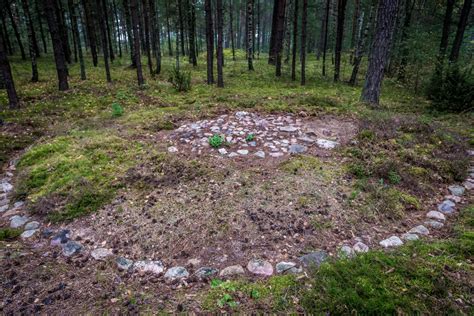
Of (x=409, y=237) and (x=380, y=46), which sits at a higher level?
(x=380, y=46)

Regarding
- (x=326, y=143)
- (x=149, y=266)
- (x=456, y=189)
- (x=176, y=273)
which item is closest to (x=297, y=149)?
(x=326, y=143)

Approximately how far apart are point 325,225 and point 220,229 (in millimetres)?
1289

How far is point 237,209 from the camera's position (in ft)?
11.6

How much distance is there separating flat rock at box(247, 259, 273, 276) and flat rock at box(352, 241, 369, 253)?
97 centimetres

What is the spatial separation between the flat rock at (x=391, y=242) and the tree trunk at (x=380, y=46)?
20.0 ft

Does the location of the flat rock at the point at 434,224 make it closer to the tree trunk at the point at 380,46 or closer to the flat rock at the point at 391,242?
the flat rock at the point at 391,242

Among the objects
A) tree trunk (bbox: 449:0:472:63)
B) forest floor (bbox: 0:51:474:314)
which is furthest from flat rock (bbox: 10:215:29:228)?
tree trunk (bbox: 449:0:472:63)

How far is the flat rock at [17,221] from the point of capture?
11.5 ft

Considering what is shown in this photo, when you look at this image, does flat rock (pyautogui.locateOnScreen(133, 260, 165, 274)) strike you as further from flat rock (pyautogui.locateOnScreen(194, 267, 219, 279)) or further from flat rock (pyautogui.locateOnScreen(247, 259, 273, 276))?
flat rock (pyautogui.locateOnScreen(247, 259, 273, 276))

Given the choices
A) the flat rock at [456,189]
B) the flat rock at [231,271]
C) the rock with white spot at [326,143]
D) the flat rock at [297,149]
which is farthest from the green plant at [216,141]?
the flat rock at [456,189]

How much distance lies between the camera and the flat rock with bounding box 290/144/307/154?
4.94 metres

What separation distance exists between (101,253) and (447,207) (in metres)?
4.45

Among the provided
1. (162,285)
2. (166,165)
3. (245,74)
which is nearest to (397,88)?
(245,74)

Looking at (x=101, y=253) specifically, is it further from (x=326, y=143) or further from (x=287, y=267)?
(x=326, y=143)
